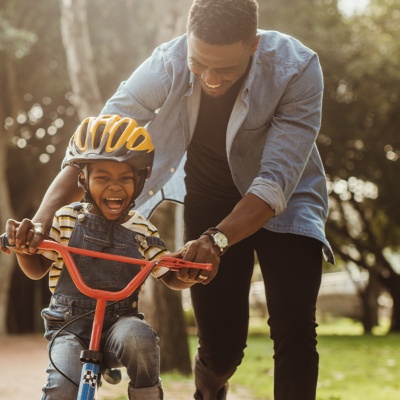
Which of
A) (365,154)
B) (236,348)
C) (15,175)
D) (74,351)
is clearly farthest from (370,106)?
(74,351)

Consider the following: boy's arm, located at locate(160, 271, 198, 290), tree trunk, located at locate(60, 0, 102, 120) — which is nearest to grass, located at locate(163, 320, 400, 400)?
tree trunk, located at locate(60, 0, 102, 120)

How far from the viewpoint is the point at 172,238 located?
10203 mm

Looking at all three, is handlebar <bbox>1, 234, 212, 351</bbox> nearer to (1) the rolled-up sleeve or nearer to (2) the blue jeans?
(2) the blue jeans

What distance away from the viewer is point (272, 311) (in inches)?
158

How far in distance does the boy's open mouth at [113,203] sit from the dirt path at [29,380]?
473cm

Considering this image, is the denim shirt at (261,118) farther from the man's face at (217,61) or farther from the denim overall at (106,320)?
the denim overall at (106,320)

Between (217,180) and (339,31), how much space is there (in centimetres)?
1640

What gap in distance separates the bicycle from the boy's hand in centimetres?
3

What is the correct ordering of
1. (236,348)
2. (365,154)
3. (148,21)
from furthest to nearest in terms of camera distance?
(365,154) < (148,21) < (236,348)

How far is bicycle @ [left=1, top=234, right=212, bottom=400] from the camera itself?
3.15 m

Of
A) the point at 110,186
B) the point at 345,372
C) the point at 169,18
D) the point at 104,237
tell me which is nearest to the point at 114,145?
the point at 110,186

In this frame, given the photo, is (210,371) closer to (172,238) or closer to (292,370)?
(292,370)

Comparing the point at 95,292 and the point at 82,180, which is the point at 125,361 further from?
the point at 82,180

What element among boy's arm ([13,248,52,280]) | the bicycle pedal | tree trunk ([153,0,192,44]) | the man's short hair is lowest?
the bicycle pedal
